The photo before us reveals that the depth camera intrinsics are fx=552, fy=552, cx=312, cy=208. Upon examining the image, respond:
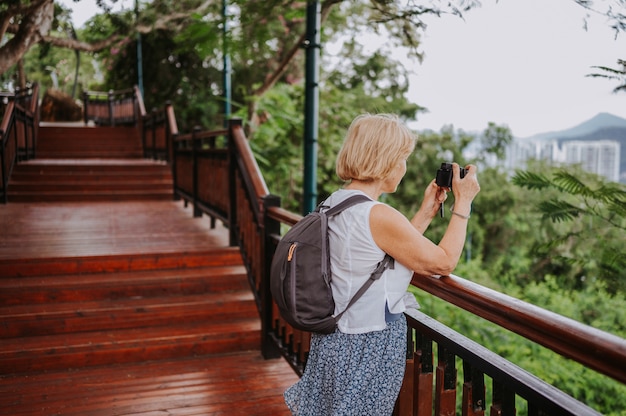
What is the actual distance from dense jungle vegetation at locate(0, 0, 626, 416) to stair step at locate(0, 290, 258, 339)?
270 centimetres

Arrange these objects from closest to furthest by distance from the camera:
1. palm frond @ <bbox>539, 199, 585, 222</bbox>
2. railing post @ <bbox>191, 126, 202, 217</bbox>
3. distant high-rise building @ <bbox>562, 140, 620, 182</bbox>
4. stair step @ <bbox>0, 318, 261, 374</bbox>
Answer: palm frond @ <bbox>539, 199, 585, 222</bbox> → stair step @ <bbox>0, 318, 261, 374</bbox> → railing post @ <bbox>191, 126, 202, 217</bbox> → distant high-rise building @ <bbox>562, 140, 620, 182</bbox>

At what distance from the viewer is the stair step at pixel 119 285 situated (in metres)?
4.82

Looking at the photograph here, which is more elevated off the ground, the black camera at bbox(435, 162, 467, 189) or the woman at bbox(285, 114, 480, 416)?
the black camera at bbox(435, 162, 467, 189)

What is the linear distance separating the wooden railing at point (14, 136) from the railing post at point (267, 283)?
6.25 metres

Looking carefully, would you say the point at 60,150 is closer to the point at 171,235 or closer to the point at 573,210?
the point at 171,235

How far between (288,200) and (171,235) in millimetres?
7851

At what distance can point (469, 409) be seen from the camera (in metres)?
1.85

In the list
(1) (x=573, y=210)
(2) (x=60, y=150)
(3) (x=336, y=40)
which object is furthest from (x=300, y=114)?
(1) (x=573, y=210)

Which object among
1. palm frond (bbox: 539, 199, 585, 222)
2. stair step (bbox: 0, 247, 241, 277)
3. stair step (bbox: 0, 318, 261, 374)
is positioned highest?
palm frond (bbox: 539, 199, 585, 222)

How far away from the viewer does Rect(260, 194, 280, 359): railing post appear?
13.7 feet

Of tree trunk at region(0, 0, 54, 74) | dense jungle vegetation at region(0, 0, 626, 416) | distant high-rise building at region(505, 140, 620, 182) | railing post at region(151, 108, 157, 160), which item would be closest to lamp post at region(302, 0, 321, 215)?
dense jungle vegetation at region(0, 0, 626, 416)

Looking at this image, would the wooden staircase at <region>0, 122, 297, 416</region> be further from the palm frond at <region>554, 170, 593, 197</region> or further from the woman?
the palm frond at <region>554, 170, 593, 197</region>

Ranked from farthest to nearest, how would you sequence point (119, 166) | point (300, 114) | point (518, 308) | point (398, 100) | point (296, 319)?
point (398, 100) < point (300, 114) < point (119, 166) < point (296, 319) < point (518, 308)

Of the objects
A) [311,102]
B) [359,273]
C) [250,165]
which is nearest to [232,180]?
[250,165]
